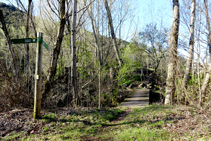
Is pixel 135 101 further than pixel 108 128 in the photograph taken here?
Yes

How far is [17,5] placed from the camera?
667 centimetres

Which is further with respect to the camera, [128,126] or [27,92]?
[27,92]

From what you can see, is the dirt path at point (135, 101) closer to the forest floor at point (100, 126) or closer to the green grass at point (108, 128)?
the green grass at point (108, 128)

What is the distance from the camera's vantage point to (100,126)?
4426mm

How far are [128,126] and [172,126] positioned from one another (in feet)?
3.78

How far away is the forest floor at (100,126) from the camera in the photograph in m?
3.43

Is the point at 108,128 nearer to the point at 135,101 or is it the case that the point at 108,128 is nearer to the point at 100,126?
the point at 100,126

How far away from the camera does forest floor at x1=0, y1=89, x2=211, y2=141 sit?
11.3 feet

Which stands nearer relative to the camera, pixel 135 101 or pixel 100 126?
pixel 100 126

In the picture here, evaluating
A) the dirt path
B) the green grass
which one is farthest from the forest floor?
the dirt path

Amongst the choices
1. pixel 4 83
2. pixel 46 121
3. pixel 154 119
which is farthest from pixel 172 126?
pixel 4 83

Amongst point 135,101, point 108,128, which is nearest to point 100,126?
point 108,128

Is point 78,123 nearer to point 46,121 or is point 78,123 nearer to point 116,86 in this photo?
point 46,121

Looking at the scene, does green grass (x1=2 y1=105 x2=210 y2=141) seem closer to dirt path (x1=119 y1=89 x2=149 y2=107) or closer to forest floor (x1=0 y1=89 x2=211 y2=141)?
forest floor (x1=0 y1=89 x2=211 y2=141)
